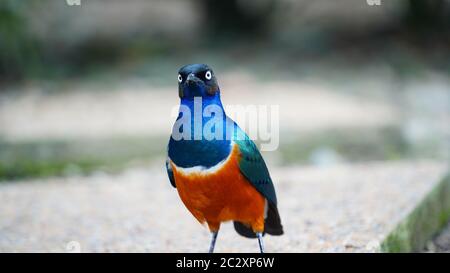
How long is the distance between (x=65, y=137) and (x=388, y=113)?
13.1ft

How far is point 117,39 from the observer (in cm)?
1184

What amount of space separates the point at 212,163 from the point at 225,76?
754 cm

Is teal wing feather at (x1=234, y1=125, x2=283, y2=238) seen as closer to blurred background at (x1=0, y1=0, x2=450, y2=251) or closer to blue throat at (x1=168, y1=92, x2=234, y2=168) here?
blue throat at (x1=168, y1=92, x2=234, y2=168)

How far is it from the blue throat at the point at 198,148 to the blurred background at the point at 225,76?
3.65m

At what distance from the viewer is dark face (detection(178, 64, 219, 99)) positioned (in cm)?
295

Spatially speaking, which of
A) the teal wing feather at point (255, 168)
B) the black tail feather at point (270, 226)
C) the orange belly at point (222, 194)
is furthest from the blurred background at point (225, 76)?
the orange belly at point (222, 194)

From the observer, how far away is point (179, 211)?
5.04m

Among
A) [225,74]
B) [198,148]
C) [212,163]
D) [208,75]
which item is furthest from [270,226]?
[225,74]

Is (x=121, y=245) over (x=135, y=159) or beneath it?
over

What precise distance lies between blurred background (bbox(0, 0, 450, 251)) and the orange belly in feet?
11.3

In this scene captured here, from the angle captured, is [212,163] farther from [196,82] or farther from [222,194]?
[196,82]
